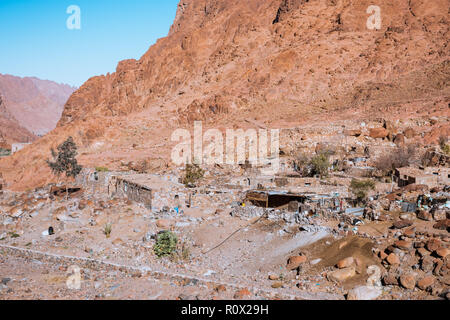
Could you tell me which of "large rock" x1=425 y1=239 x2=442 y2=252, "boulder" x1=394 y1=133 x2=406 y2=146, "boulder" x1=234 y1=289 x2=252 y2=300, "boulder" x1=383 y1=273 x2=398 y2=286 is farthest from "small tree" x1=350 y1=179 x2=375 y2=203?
"boulder" x1=394 y1=133 x2=406 y2=146

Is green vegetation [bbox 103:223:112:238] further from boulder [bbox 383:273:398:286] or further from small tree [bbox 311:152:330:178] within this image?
small tree [bbox 311:152:330:178]

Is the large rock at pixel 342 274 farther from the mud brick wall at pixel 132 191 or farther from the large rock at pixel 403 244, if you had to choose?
the mud brick wall at pixel 132 191

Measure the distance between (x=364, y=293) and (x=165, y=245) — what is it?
4667 millimetres

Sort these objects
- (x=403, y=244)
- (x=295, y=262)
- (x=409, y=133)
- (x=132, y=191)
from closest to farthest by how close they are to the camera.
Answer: (x=403, y=244) → (x=295, y=262) → (x=132, y=191) → (x=409, y=133)

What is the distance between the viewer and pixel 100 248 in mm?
9883

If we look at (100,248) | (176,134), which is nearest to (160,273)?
(100,248)

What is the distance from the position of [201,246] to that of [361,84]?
25046 mm

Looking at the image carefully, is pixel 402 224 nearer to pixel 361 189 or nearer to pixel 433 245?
pixel 433 245

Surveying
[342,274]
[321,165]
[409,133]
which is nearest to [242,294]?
[342,274]

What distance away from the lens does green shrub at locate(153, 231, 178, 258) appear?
9273mm

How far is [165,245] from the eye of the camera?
936 cm

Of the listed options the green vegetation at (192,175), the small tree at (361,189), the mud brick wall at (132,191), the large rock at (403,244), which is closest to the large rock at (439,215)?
the large rock at (403,244)

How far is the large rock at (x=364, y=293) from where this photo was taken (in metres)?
6.60
